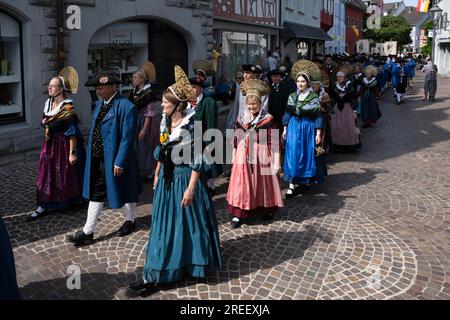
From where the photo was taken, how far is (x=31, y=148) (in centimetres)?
898

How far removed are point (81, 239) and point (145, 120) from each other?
274 centimetres

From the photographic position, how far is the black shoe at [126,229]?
5.30m

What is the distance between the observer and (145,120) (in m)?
7.29

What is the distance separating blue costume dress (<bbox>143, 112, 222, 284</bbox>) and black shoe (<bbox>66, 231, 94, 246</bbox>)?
4.01 feet

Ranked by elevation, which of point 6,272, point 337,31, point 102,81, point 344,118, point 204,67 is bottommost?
point 6,272

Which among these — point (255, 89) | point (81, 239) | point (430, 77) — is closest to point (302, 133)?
point (255, 89)

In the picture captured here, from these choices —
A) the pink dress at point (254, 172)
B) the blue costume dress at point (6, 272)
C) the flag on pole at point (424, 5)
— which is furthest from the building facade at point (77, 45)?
the flag on pole at point (424, 5)

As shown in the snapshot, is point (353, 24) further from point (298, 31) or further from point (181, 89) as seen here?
point (181, 89)

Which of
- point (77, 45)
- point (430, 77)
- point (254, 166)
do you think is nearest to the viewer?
point (254, 166)

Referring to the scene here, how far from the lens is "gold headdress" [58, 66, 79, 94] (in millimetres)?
5629

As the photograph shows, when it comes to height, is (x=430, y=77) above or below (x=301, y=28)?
below

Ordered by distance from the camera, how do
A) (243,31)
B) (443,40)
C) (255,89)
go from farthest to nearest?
(443,40), (243,31), (255,89)

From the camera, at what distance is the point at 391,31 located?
5794 centimetres

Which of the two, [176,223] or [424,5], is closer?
[176,223]
